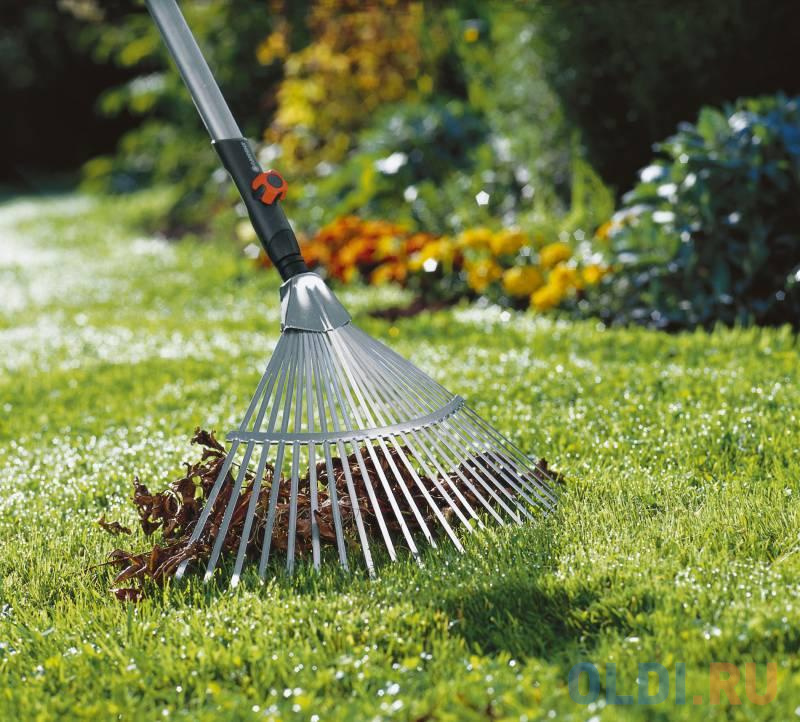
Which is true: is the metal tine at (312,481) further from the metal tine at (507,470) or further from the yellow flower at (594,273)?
the yellow flower at (594,273)

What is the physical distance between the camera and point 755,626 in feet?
6.11

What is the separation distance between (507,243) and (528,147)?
3.40 feet

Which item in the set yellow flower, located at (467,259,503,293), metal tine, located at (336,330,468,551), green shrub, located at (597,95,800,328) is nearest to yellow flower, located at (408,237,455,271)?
yellow flower, located at (467,259,503,293)

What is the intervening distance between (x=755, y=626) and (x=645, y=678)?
259 millimetres

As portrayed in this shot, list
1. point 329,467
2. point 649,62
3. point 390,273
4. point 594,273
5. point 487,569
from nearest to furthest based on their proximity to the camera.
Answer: point 487,569 < point 329,467 < point 594,273 < point 649,62 < point 390,273

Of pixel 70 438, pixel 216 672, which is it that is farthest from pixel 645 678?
pixel 70 438

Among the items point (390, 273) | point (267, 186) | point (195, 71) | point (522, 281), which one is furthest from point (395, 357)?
point (390, 273)

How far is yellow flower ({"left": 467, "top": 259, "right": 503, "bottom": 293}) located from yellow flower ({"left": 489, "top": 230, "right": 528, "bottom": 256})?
7cm

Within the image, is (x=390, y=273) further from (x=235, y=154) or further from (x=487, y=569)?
(x=487, y=569)

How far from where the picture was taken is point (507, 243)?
5.18m

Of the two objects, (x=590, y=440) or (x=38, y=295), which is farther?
(x=38, y=295)

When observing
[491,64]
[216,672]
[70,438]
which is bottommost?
[216,672]

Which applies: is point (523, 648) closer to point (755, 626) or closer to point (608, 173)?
point (755, 626)

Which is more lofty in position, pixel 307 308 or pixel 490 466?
pixel 307 308
